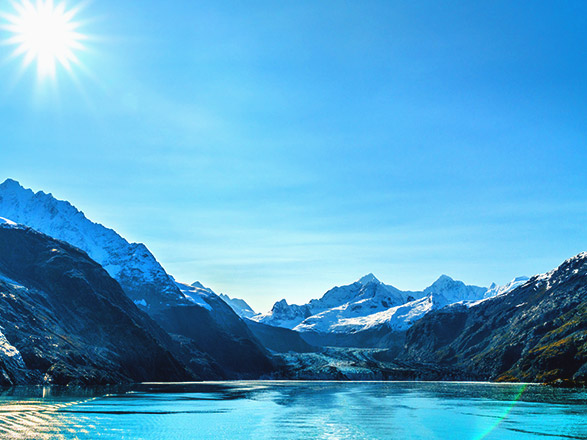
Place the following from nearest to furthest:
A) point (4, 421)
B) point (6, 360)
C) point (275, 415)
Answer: point (4, 421), point (275, 415), point (6, 360)

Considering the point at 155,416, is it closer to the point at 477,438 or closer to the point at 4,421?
the point at 4,421

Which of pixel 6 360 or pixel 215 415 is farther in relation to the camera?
pixel 6 360

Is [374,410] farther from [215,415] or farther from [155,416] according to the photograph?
[155,416]

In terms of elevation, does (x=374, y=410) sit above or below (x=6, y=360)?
below

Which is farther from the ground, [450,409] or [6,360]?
[6,360]

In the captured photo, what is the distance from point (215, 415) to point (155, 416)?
13.3 meters

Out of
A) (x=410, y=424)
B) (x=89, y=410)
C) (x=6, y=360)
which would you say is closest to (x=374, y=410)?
(x=410, y=424)

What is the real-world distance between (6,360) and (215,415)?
396 ft

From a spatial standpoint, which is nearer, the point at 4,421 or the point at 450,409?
the point at 4,421

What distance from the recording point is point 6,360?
198500 mm

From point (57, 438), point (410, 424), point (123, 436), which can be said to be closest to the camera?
point (57, 438)

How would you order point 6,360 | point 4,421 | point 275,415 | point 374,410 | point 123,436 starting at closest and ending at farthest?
point 123,436 → point 4,421 → point 275,415 → point 374,410 → point 6,360

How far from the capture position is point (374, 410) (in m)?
133

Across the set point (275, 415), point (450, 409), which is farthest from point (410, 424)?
point (450, 409)
